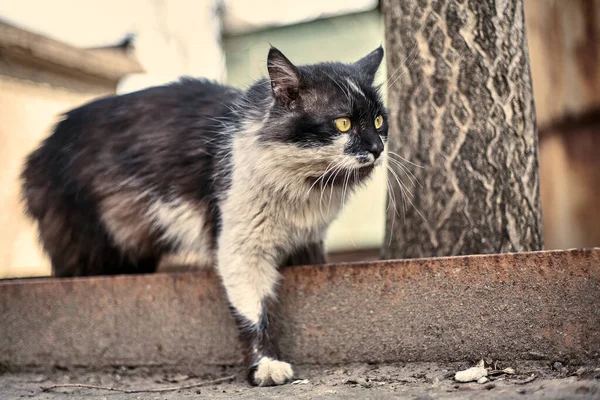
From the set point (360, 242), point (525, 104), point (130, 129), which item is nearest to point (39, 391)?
point (130, 129)

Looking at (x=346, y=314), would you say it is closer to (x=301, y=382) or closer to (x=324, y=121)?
(x=301, y=382)

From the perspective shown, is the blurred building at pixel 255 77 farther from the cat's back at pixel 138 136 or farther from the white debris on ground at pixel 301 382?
the white debris on ground at pixel 301 382

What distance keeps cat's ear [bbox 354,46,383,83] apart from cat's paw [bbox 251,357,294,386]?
1.28m

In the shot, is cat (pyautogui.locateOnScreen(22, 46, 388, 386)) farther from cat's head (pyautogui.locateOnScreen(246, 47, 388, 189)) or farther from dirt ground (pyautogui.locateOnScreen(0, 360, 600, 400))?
dirt ground (pyautogui.locateOnScreen(0, 360, 600, 400))

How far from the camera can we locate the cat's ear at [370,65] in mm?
2857

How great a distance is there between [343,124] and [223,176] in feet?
2.09

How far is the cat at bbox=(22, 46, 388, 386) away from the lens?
2602mm

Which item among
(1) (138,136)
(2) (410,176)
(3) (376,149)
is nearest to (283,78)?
(3) (376,149)

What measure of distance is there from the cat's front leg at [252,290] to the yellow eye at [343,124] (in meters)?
0.61

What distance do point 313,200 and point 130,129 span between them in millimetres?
1110

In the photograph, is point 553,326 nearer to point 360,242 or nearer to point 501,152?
point 501,152

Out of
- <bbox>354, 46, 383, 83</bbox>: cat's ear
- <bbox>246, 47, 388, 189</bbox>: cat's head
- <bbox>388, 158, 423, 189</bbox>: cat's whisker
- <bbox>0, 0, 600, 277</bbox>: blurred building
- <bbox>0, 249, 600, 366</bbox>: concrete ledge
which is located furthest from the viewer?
<bbox>0, 0, 600, 277</bbox>: blurred building

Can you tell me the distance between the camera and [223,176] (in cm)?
288

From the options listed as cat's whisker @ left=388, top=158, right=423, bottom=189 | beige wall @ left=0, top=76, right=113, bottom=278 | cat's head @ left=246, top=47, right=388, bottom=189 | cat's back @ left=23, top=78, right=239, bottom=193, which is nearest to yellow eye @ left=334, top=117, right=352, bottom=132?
cat's head @ left=246, top=47, right=388, bottom=189
